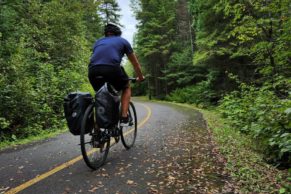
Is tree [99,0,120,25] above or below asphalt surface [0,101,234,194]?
above

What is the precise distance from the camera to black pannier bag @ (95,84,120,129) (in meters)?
4.37

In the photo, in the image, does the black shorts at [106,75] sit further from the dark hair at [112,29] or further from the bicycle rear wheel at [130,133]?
the bicycle rear wheel at [130,133]

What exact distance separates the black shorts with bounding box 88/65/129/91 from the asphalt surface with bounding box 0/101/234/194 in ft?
4.50

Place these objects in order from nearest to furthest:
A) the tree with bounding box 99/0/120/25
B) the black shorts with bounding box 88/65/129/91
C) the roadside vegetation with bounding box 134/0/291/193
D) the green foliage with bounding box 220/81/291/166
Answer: the black shorts with bounding box 88/65/129/91
the green foliage with bounding box 220/81/291/166
the roadside vegetation with bounding box 134/0/291/193
the tree with bounding box 99/0/120/25

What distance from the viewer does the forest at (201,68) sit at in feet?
25.9

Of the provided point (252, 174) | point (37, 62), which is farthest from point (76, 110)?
point (37, 62)

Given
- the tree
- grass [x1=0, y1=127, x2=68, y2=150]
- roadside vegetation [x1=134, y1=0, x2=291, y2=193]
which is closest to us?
roadside vegetation [x1=134, y1=0, x2=291, y2=193]

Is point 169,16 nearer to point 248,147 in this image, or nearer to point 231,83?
point 231,83

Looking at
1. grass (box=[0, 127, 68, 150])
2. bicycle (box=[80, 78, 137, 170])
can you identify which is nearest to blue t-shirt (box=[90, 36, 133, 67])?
bicycle (box=[80, 78, 137, 170])

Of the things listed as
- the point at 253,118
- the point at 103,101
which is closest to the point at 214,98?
the point at 253,118

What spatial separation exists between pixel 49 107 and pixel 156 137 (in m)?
4.56

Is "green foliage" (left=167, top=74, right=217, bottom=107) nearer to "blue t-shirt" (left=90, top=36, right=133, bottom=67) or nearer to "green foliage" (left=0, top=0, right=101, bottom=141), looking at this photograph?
"green foliage" (left=0, top=0, right=101, bottom=141)

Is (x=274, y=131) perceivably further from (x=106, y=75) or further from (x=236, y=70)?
(x=236, y=70)

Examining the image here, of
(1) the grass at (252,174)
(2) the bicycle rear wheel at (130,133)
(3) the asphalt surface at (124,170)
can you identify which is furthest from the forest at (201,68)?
(2) the bicycle rear wheel at (130,133)
